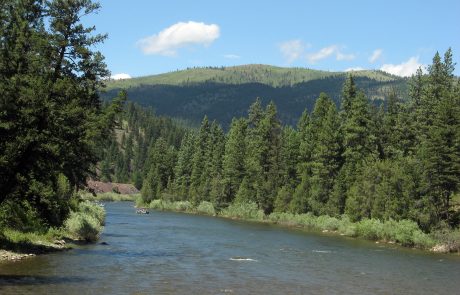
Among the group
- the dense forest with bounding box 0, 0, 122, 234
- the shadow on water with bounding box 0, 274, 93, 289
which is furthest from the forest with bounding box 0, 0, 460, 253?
the shadow on water with bounding box 0, 274, 93, 289

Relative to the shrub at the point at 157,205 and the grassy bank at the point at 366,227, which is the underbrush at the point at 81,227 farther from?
the shrub at the point at 157,205

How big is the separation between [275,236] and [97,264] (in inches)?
1439

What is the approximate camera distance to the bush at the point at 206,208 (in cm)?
12194

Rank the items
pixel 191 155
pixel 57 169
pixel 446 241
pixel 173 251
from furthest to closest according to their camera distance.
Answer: pixel 191 155 < pixel 446 241 < pixel 173 251 < pixel 57 169

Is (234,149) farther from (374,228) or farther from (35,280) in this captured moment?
(35,280)

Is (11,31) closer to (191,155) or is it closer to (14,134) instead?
(14,134)

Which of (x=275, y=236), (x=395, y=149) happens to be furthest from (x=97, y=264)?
(x=395, y=149)


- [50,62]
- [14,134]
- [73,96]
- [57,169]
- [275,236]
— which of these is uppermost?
[50,62]

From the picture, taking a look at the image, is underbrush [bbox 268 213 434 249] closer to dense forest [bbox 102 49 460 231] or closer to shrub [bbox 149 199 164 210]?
dense forest [bbox 102 49 460 231]

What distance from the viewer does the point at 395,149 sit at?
87875mm

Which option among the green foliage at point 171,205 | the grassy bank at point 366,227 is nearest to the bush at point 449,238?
the grassy bank at point 366,227

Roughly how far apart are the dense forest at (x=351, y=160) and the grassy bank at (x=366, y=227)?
1.85 metres

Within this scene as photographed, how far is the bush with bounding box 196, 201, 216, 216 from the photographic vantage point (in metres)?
122

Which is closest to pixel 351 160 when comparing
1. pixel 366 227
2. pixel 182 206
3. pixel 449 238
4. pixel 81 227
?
pixel 366 227
